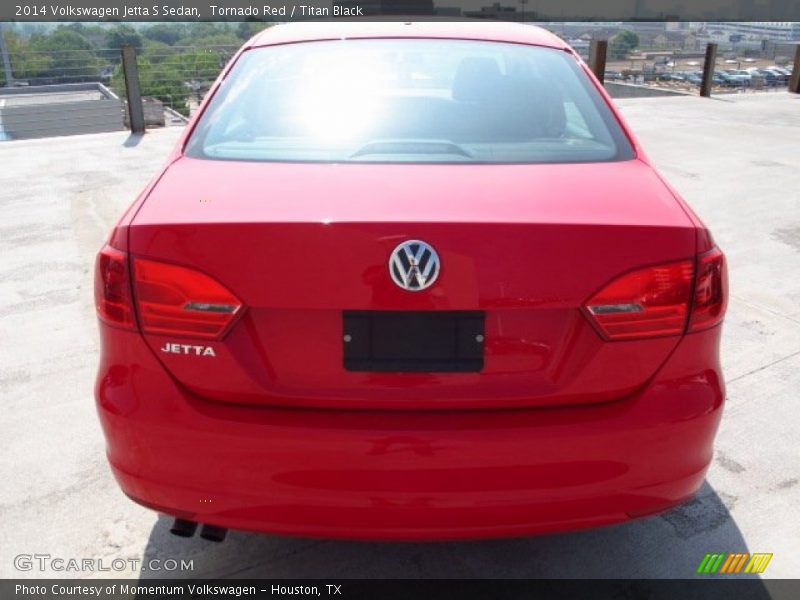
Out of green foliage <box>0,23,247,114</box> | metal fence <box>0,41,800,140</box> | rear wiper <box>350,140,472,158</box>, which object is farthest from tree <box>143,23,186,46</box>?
rear wiper <box>350,140,472,158</box>

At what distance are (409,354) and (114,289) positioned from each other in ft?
2.52

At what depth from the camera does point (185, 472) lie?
182 cm

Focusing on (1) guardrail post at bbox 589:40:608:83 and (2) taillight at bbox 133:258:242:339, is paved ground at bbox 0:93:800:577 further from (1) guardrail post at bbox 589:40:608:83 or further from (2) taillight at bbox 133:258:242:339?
(1) guardrail post at bbox 589:40:608:83

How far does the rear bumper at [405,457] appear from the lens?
174cm

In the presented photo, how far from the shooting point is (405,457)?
1.73m

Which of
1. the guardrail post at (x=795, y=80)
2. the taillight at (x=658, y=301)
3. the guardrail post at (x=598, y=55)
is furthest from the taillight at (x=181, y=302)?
the guardrail post at (x=795, y=80)

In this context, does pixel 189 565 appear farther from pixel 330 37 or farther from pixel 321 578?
pixel 330 37

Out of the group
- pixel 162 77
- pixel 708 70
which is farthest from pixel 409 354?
pixel 162 77

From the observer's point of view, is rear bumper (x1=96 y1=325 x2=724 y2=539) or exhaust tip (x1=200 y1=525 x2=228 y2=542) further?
exhaust tip (x1=200 y1=525 x2=228 y2=542)

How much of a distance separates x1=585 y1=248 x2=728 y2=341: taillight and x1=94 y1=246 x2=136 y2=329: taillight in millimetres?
1135

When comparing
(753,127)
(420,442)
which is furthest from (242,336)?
(753,127)

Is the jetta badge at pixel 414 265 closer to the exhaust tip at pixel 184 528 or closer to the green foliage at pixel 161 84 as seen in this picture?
the exhaust tip at pixel 184 528

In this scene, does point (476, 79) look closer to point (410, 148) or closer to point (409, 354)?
point (410, 148)

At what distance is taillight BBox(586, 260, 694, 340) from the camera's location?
1.75 meters
